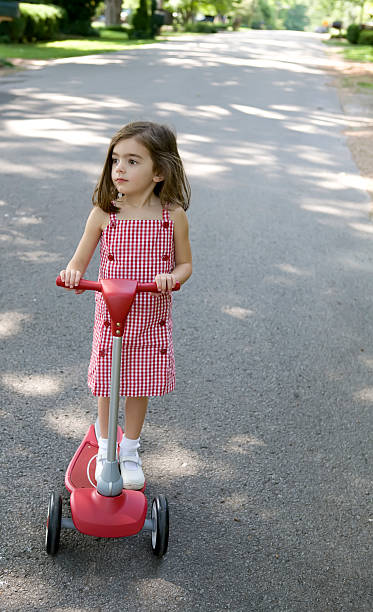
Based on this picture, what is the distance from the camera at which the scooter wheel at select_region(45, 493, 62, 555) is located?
2350mm

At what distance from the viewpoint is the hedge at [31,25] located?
2292 cm

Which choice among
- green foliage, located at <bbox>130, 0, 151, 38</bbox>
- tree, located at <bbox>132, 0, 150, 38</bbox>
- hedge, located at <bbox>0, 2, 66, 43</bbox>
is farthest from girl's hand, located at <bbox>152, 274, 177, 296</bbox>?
tree, located at <bbox>132, 0, 150, 38</bbox>

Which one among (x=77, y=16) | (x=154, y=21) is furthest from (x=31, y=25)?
(x=154, y=21)

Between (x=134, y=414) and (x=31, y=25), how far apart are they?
24.7 m

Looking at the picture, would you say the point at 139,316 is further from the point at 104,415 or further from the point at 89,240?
the point at 104,415

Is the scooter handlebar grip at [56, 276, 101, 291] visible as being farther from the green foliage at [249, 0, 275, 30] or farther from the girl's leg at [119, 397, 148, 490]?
the green foliage at [249, 0, 275, 30]

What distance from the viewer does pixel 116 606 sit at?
7.29ft

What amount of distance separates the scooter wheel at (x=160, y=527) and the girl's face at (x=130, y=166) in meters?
1.07

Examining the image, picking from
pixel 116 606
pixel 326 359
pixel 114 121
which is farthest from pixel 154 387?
pixel 114 121

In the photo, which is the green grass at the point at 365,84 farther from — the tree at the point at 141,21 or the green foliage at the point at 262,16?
the green foliage at the point at 262,16

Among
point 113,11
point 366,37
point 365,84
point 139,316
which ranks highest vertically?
point 113,11

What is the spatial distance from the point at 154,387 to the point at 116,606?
2.45 feet

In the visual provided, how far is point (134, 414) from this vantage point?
8.92 feet

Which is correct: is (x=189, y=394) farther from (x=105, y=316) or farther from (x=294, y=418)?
(x=105, y=316)
